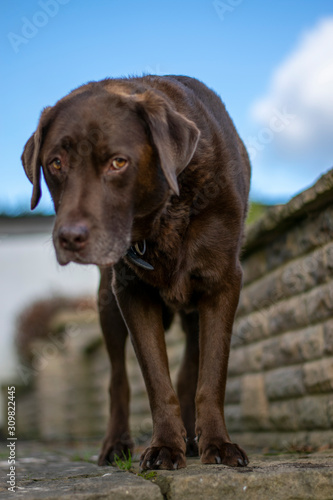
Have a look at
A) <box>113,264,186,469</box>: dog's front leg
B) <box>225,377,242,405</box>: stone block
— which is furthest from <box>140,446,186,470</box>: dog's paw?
<box>225,377,242,405</box>: stone block

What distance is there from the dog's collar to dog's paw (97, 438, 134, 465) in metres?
1.08

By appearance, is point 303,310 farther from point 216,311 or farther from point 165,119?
point 165,119

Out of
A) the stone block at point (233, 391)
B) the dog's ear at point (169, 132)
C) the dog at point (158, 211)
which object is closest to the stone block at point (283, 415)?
the stone block at point (233, 391)

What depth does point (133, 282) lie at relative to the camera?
9.18ft

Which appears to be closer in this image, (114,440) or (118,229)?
(118,229)

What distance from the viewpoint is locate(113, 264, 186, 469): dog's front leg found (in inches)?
94.5

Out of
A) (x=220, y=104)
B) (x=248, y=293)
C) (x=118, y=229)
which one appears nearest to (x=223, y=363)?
(x=118, y=229)

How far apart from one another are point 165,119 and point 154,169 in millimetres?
200

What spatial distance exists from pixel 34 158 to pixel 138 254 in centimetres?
60

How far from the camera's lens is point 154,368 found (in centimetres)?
263

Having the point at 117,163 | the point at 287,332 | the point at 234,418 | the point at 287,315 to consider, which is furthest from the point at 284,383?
the point at 117,163

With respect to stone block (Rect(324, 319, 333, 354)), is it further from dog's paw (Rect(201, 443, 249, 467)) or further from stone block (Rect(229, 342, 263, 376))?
dog's paw (Rect(201, 443, 249, 467))

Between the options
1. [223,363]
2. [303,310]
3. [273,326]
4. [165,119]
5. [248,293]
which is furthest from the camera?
[248,293]

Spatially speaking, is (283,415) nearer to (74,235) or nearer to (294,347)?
(294,347)
